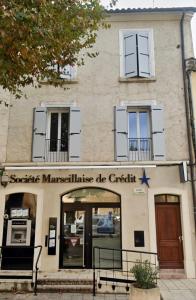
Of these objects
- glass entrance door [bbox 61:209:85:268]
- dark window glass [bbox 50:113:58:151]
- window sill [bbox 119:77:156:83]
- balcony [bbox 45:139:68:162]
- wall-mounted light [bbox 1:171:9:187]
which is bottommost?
glass entrance door [bbox 61:209:85:268]

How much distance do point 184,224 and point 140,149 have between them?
9.53 ft

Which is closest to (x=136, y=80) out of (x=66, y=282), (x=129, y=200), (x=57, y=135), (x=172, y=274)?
(x=57, y=135)

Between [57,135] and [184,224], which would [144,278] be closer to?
[184,224]

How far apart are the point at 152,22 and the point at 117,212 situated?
7419mm

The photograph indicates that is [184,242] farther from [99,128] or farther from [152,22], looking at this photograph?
[152,22]

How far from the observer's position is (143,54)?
35.9 feet

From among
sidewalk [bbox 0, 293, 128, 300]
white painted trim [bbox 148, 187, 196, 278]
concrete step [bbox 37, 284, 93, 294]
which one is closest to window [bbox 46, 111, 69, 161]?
white painted trim [bbox 148, 187, 196, 278]

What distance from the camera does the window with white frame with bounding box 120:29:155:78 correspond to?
425 inches

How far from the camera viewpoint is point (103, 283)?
7824mm

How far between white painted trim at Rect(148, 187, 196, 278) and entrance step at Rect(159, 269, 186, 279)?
0.20m

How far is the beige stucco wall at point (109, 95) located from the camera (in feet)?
33.5

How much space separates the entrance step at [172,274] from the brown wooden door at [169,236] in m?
0.12

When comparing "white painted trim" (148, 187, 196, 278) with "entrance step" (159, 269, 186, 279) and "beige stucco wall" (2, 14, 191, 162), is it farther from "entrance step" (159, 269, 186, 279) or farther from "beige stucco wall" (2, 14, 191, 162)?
"beige stucco wall" (2, 14, 191, 162)

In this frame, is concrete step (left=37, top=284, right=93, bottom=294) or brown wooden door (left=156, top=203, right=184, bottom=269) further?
brown wooden door (left=156, top=203, right=184, bottom=269)
